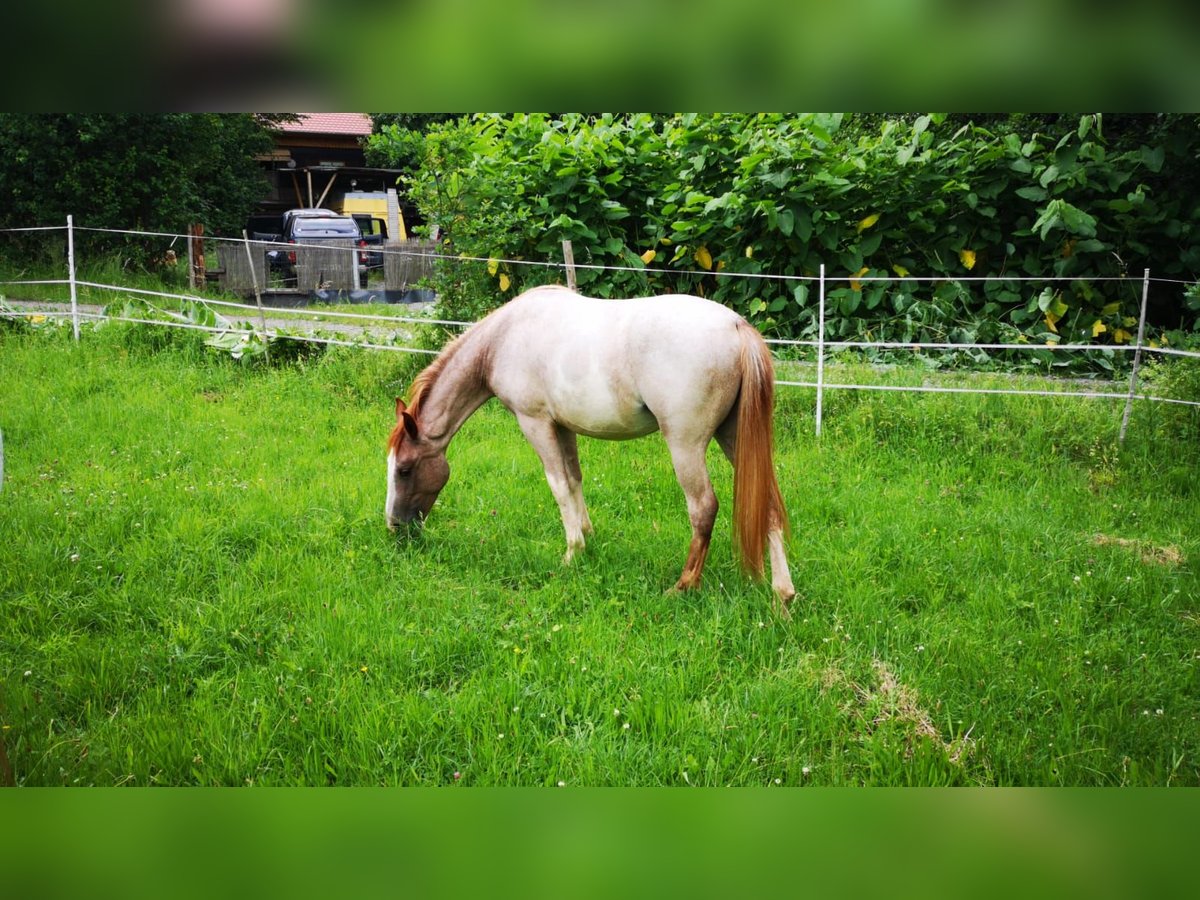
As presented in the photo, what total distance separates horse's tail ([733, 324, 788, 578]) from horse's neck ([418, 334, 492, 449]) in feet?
3.79

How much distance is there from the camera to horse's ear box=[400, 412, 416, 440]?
2.95m

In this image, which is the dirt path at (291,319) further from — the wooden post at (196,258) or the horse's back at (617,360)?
the horse's back at (617,360)

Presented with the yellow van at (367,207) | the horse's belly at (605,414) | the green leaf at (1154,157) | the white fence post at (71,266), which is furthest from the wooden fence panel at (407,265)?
the green leaf at (1154,157)

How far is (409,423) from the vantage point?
9.77ft

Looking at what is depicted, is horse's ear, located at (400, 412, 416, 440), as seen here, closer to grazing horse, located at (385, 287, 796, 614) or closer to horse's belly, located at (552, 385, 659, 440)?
grazing horse, located at (385, 287, 796, 614)

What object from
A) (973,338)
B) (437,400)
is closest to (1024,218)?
(973,338)

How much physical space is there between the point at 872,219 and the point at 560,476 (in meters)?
1.95

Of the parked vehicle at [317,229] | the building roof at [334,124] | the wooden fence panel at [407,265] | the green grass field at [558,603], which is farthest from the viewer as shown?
the wooden fence panel at [407,265]

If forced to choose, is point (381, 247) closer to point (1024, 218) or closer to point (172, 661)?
point (172, 661)

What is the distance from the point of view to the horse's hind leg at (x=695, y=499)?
2697 millimetres

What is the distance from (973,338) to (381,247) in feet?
9.41

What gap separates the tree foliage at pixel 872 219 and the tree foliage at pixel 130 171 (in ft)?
3.12

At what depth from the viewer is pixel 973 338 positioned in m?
3.79

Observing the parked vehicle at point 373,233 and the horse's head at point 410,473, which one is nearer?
the horse's head at point 410,473
